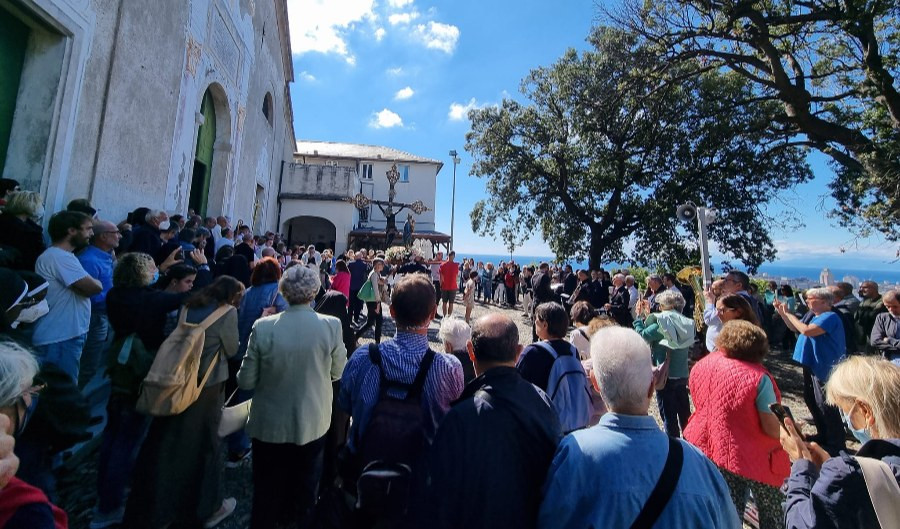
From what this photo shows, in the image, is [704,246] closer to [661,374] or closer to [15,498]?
[661,374]

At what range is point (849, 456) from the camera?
1.42m

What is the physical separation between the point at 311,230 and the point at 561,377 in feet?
83.5

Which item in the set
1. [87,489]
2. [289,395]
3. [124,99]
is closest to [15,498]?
[289,395]

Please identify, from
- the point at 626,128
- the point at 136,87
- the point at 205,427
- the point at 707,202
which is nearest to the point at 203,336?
the point at 205,427

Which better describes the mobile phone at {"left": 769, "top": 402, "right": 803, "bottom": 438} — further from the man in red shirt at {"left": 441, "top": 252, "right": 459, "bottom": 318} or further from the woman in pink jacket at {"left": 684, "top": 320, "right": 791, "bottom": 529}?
the man in red shirt at {"left": 441, "top": 252, "right": 459, "bottom": 318}

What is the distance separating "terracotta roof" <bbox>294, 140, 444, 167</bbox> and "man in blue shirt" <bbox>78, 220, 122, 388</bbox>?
2854cm

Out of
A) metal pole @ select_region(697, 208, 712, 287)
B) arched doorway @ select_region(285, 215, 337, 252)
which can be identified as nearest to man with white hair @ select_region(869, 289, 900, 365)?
metal pole @ select_region(697, 208, 712, 287)

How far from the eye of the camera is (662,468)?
133 centimetres

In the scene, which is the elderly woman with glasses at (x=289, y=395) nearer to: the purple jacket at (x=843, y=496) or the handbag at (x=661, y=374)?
the purple jacket at (x=843, y=496)

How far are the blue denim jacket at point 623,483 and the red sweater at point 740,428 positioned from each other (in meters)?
1.31

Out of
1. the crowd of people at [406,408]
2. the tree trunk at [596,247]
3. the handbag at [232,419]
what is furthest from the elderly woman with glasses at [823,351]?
the tree trunk at [596,247]

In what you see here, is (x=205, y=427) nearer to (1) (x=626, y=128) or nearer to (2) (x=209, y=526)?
(2) (x=209, y=526)

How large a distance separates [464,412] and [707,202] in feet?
54.2

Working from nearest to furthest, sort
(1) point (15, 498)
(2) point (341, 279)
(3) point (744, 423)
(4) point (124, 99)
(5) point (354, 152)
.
Answer: 1. (1) point (15, 498)
2. (3) point (744, 423)
3. (4) point (124, 99)
4. (2) point (341, 279)
5. (5) point (354, 152)
